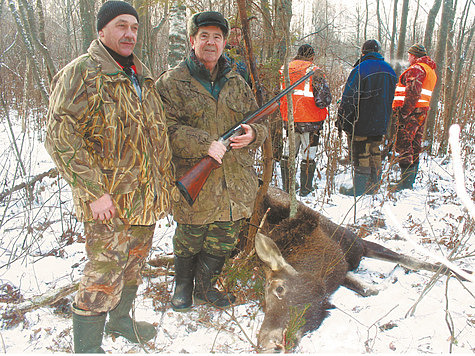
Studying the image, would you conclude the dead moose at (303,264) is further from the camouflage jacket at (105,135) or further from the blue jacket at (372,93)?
the blue jacket at (372,93)

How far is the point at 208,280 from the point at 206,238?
390 mm

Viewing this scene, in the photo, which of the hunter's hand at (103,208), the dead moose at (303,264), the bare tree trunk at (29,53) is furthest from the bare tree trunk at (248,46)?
the bare tree trunk at (29,53)

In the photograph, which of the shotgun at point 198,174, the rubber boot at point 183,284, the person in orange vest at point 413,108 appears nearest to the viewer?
the shotgun at point 198,174

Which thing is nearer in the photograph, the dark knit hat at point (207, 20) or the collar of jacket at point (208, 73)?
the dark knit hat at point (207, 20)

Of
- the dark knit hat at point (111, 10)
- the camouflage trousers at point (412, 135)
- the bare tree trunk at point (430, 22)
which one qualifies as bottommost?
the camouflage trousers at point (412, 135)

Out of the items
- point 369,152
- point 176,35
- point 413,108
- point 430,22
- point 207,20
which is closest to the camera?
point 207,20

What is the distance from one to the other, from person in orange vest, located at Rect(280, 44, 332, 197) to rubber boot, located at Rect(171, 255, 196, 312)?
2608 mm

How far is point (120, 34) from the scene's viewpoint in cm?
195

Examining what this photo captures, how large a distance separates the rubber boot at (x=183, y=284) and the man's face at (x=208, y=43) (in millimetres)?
1605

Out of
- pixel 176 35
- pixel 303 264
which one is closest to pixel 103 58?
pixel 303 264

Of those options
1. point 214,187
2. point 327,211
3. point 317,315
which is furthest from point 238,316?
point 327,211

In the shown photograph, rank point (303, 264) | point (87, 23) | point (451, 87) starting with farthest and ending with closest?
1. point (451, 87)
2. point (87, 23)
3. point (303, 264)

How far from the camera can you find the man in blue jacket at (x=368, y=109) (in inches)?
201

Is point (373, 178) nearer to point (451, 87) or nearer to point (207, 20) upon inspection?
point (451, 87)
